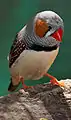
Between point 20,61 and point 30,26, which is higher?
point 30,26

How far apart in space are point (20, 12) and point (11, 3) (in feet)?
0.22

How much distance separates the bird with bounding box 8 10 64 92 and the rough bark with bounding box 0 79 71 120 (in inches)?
2.6

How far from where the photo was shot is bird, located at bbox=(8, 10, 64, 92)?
1282 millimetres

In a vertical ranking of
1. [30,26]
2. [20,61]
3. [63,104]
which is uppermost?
[30,26]

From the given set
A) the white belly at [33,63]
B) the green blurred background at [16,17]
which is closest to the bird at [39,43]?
the white belly at [33,63]

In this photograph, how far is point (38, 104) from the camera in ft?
4.15

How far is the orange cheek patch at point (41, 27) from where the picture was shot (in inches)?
50.5

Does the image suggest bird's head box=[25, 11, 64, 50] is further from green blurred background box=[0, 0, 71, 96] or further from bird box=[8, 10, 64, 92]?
green blurred background box=[0, 0, 71, 96]

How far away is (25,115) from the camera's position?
3.95 feet

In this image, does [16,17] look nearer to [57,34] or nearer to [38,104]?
[57,34]

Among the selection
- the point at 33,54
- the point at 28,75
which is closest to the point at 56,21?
the point at 33,54

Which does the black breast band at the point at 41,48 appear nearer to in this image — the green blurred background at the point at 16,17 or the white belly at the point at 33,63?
the white belly at the point at 33,63

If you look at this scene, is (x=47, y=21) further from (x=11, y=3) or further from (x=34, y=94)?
(x=11, y=3)

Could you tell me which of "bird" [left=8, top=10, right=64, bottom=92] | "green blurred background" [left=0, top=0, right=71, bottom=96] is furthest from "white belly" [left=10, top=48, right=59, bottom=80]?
"green blurred background" [left=0, top=0, right=71, bottom=96]
